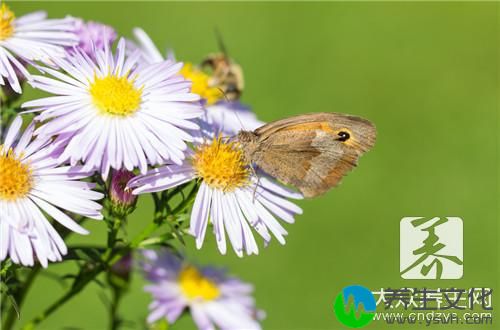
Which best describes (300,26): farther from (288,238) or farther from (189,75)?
(189,75)

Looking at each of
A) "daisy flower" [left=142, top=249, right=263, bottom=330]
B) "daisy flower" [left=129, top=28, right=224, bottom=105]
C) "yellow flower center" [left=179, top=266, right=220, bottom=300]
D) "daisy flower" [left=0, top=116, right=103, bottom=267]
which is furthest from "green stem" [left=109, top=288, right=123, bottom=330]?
"daisy flower" [left=129, top=28, right=224, bottom=105]

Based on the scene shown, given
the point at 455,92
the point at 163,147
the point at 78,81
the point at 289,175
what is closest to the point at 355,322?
the point at 289,175

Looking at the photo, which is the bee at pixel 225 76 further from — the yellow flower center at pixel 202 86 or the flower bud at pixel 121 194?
the flower bud at pixel 121 194

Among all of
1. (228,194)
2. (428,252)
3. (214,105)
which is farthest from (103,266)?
(428,252)

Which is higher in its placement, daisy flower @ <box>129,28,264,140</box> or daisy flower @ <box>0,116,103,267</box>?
daisy flower @ <box>129,28,264,140</box>

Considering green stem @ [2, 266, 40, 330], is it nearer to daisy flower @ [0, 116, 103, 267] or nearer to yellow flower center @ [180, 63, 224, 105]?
daisy flower @ [0, 116, 103, 267]
